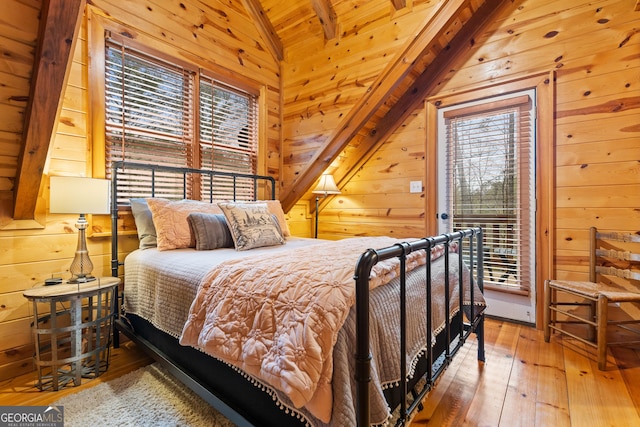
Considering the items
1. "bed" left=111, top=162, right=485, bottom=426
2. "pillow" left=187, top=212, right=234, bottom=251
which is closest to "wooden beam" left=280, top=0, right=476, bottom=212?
"pillow" left=187, top=212, right=234, bottom=251

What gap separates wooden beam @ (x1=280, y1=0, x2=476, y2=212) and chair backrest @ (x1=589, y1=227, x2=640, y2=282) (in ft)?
6.26

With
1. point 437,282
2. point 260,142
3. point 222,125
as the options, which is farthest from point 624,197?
point 222,125

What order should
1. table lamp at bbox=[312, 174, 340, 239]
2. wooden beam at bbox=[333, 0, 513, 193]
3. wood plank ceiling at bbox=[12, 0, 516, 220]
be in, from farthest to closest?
table lamp at bbox=[312, 174, 340, 239] → wooden beam at bbox=[333, 0, 513, 193] → wood plank ceiling at bbox=[12, 0, 516, 220]

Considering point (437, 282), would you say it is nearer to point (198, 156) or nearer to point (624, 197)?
point (624, 197)

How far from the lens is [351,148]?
356 cm

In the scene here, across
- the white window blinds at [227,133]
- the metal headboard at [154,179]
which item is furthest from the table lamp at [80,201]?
the white window blinds at [227,133]

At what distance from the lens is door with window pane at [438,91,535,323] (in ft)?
8.42

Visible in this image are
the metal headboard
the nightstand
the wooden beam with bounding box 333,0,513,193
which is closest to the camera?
the nightstand

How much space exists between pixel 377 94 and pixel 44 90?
2329 millimetres

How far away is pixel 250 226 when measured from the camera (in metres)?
2.18

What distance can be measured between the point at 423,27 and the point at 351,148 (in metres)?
1.45

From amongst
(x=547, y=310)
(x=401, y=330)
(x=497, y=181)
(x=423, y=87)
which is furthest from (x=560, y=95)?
(x=401, y=330)

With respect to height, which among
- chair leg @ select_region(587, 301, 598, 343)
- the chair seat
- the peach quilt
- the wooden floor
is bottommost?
the wooden floor

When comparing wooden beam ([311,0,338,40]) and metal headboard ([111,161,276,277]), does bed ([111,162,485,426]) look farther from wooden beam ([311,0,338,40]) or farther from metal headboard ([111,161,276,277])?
wooden beam ([311,0,338,40])
